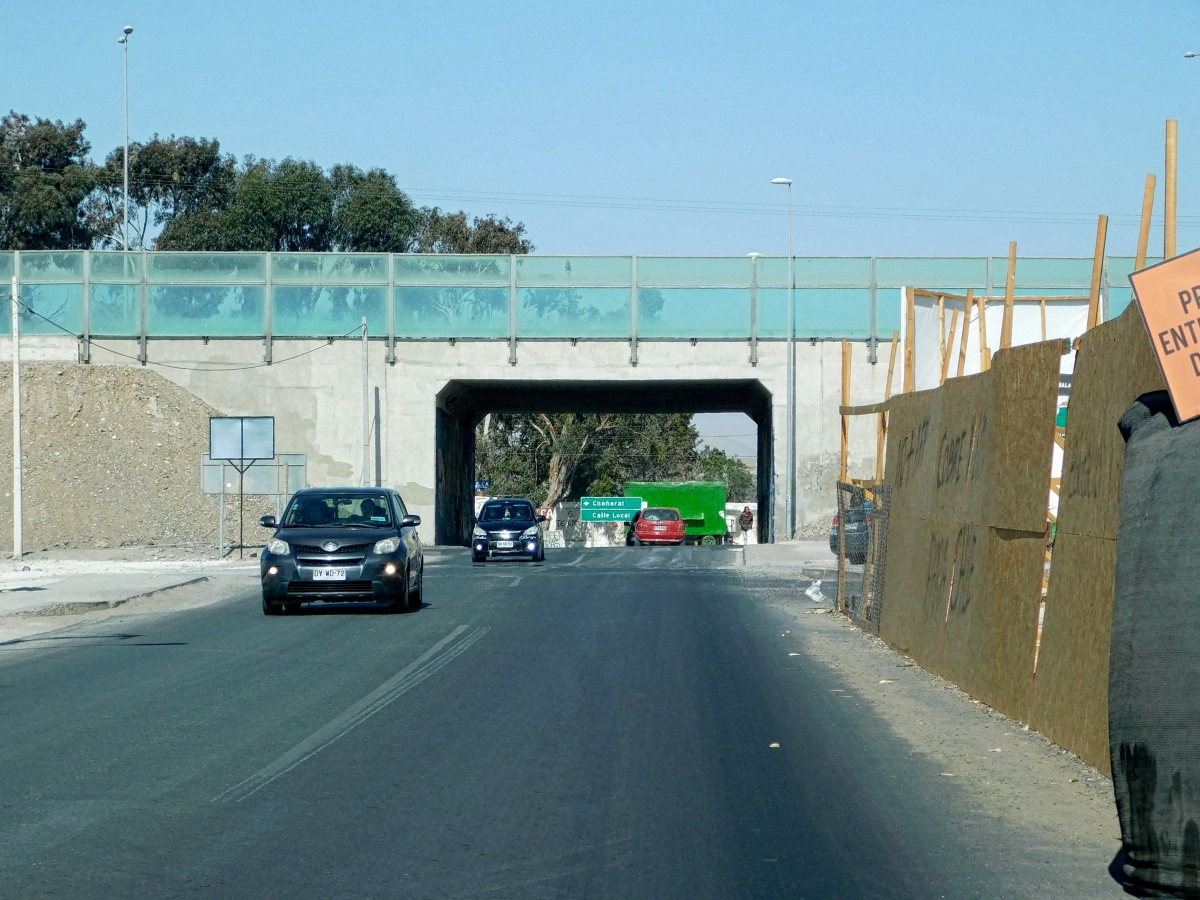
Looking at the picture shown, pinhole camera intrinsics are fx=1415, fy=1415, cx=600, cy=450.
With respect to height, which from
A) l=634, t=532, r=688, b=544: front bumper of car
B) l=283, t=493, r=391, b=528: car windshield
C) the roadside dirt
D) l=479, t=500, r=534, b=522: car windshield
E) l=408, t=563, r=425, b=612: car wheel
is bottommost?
l=634, t=532, r=688, b=544: front bumper of car

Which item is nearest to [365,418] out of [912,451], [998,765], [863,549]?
[863,549]

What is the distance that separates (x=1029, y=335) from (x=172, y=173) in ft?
208

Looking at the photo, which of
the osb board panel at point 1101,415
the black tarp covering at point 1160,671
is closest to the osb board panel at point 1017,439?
the osb board panel at point 1101,415

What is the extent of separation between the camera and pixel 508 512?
37.3 metres

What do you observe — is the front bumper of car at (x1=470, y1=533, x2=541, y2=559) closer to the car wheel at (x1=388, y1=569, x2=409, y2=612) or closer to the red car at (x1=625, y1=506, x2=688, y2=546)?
the car wheel at (x1=388, y1=569, x2=409, y2=612)

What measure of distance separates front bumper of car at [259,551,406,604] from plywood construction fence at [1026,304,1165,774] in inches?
437

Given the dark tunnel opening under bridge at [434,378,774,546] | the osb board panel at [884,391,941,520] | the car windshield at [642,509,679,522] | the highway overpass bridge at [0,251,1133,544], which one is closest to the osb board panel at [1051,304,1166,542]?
the osb board panel at [884,391,941,520]

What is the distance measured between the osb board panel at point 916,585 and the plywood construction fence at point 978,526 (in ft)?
0.04

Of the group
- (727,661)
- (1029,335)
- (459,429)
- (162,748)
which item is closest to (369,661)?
(727,661)

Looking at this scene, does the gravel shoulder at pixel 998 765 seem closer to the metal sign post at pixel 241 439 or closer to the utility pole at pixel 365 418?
the metal sign post at pixel 241 439

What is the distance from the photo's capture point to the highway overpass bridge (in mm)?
46312

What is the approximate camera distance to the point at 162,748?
8750 mm

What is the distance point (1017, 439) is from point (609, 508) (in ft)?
198

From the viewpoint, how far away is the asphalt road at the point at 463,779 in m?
5.86
